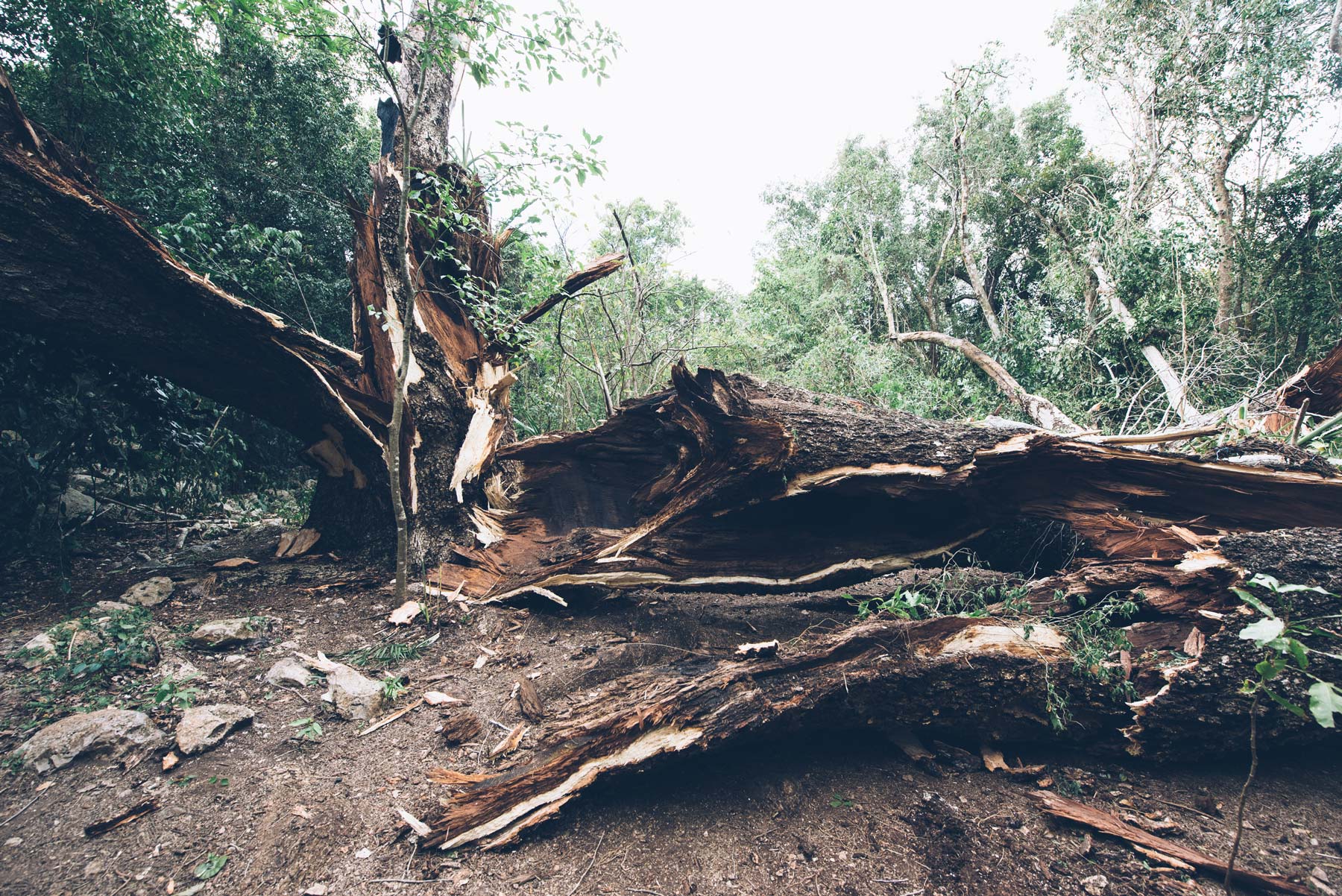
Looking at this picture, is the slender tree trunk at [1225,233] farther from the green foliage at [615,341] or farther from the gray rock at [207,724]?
the gray rock at [207,724]

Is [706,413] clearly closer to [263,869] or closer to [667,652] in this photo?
[667,652]

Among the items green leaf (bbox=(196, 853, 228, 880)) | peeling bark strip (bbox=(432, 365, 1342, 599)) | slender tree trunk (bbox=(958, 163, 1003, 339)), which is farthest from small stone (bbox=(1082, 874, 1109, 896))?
slender tree trunk (bbox=(958, 163, 1003, 339))

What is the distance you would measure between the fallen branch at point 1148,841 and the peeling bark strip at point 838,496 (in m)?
1.26

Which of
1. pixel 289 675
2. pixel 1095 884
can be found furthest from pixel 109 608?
pixel 1095 884

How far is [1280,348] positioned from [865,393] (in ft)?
26.2

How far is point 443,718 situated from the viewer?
2.71 m

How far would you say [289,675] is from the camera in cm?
284

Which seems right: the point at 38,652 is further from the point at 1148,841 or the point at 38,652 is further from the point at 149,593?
the point at 1148,841

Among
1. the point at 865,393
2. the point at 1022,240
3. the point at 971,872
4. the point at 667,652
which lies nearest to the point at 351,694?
the point at 667,652

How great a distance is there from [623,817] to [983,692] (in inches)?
62.0

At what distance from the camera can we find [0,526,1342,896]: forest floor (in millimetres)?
1786

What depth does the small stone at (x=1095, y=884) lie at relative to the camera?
1.71 metres

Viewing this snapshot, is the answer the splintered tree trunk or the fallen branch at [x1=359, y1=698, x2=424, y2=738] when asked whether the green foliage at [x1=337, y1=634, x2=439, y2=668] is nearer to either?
the fallen branch at [x1=359, y1=698, x2=424, y2=738]

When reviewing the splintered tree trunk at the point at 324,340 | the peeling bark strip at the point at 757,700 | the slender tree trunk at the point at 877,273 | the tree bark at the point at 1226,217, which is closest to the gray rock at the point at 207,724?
the peeling bark strip at the point at 757,700
